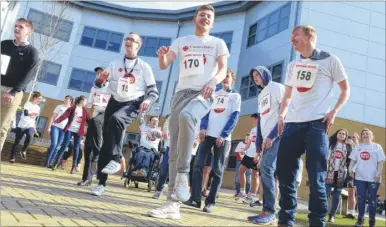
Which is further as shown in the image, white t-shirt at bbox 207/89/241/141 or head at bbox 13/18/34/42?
Result: white t-shirt at bbox 207/89/241/141

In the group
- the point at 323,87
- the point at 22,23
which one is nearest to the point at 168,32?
the point at 22,23

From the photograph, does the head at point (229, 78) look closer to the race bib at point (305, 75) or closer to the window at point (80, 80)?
the race bib at point (305, 75)

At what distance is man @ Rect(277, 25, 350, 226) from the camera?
3.46 metres

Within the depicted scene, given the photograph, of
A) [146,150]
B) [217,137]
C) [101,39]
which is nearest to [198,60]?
[217,137]

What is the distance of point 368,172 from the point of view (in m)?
7.64

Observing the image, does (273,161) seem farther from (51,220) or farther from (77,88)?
(77,88)

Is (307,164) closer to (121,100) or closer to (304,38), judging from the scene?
(304,38)

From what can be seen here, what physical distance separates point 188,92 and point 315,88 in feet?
4.43

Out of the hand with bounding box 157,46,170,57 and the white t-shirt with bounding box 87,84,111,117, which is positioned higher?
the hand with bounding box 157,46,170,57

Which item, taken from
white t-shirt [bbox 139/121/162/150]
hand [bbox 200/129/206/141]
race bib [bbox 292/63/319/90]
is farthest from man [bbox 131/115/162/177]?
race bib [bbox 292/63/319/90]

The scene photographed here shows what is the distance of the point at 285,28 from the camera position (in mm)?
19312

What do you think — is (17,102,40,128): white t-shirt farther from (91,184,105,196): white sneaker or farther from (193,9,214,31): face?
(193,9,214,31): face

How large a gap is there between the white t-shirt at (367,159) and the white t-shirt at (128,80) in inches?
203

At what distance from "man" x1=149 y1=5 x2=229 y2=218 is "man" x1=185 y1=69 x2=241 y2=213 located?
149 cm
